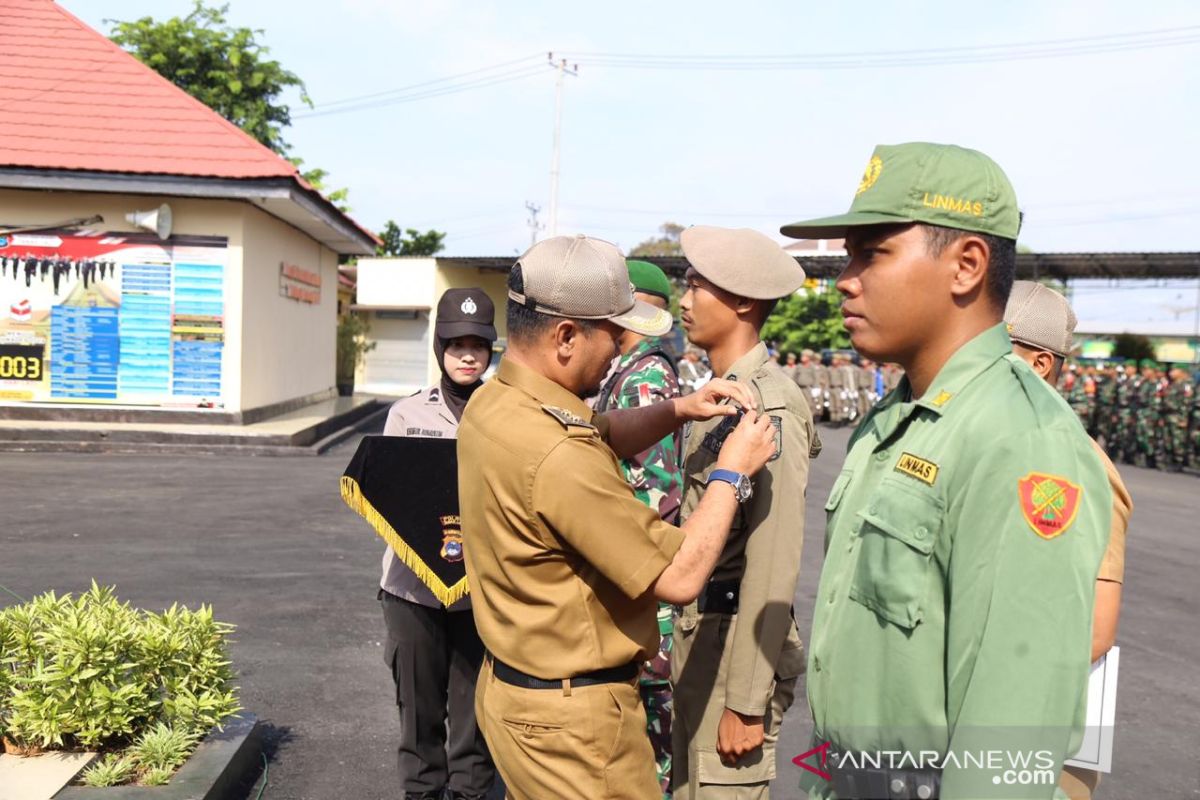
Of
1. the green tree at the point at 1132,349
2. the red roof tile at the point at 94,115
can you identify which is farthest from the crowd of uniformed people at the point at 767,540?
the green tree at the point at 1132,349

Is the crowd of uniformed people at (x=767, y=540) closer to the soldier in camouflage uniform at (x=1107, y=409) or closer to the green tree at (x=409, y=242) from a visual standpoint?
the soldier in camouflage uniform at (x=1107, y=409)

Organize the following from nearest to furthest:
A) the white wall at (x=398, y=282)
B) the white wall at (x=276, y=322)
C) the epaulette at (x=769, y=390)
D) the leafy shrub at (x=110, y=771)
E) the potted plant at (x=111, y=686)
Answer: the epaulette at (x=769, y=390) < the leafy shrub at (x=110, y=771) < the potted plant at (x=111, y=686) < the white wall at (x=276, y=322) < the white wall at (x=398, y=282)

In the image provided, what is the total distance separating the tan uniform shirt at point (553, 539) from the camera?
209 cm

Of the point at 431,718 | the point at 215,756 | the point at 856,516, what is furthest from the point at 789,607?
the point at 215,756

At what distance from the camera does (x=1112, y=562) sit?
219 centimetres

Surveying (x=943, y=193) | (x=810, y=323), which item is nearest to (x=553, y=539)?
(x=943, y=193)

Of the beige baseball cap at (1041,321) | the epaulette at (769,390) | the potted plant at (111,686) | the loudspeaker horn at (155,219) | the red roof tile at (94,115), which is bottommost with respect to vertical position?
the potted plant at (111,686)

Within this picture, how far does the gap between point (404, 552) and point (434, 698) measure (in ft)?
1.95

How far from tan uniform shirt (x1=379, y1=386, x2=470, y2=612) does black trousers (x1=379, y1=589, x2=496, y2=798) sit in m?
0.05

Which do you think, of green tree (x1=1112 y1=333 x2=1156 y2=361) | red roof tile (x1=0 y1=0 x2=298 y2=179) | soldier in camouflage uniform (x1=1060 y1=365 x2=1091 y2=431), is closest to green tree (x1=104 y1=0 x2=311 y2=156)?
red roof tile (x1=0 y1=0 x2=298 y2=179)

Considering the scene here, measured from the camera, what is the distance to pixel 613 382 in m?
3.54

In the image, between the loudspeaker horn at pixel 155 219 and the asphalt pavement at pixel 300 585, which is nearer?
the asphalt pavement at pixel 300 585

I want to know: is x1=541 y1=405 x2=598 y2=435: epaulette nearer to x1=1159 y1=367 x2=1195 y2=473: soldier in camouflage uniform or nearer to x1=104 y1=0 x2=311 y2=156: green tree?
x1=1159 y1=367 x2=1195 y2=473: soldier in camouflage uniform

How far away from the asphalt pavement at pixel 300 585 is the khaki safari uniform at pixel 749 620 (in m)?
1.26
